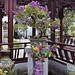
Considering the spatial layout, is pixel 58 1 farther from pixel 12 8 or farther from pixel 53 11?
pixel 12 8

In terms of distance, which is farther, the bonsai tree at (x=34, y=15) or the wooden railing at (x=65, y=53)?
the wooden railing at (x=65, y=53)

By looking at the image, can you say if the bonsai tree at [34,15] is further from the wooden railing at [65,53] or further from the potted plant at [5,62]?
the wooden railing at [65,53]

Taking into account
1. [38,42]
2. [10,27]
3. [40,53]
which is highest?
[10,27]

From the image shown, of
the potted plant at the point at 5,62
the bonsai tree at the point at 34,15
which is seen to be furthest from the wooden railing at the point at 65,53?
the potted plant at the point at 5,62

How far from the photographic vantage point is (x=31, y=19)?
3432 millimetres

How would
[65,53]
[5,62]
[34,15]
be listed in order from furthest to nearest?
[65,53] → [34,15] → [5,62]

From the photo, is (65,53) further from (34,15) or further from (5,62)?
(5,62)

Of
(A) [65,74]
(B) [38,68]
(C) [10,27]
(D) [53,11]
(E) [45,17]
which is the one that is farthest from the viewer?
(D) [53,11]

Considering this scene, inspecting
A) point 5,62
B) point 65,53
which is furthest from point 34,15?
point 65,53

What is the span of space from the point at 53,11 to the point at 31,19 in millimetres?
1670

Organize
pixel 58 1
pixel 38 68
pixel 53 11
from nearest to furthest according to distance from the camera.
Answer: pixel 38 68
pixel 53 11
pixel 58 1

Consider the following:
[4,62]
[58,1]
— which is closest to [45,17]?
[4,62]

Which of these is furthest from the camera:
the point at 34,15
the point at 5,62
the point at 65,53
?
the point at 65,53

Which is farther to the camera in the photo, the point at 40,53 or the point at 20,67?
the point at 20,67
